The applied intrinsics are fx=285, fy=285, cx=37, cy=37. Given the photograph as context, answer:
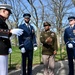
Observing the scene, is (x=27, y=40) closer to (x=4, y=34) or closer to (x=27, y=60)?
(x=27, y=60)

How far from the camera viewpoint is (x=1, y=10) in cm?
517

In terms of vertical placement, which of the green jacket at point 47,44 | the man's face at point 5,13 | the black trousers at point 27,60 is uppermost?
the man's face at point 5,13

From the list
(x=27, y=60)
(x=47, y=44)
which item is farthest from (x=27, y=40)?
(x=27, y=60)

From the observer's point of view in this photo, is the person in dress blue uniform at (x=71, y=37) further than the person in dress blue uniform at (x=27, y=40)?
Yes

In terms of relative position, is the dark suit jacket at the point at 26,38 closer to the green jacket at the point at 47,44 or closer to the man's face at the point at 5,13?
the green jacket at the point at 47,44

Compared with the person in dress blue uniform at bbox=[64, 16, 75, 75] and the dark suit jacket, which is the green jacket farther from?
the person in dress blue uniform at bbox=[64, 16, 75, 75]

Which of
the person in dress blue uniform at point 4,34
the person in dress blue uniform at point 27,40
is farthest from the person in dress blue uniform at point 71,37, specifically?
the person in dress blue uniform at point 4,34

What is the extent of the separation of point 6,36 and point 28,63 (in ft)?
11.6

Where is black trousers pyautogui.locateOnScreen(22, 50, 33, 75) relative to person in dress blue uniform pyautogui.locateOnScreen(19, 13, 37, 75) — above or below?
below

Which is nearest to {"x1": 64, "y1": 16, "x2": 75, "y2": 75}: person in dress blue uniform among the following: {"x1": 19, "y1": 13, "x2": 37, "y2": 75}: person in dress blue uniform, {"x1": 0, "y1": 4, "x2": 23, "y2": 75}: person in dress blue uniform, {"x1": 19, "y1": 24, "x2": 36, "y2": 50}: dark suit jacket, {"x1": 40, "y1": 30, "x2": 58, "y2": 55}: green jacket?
{"x1": 40, "y1": 30, "x2": 58, "y2": 55}: green jacket

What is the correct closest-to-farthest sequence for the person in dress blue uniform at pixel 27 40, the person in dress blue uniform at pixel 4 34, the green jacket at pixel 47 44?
the person in dress blue uniform at pixel 4 34
the person in dress blue uniform at pixel 27 40
the green jacket at pixel 47 44

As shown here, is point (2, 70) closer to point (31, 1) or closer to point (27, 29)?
point (27, 29)

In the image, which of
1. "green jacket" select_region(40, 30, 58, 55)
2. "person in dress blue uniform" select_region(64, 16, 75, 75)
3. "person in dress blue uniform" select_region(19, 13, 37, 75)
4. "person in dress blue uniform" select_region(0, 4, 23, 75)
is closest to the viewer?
"person in dress blue uniform" select_region(0, 4, 23, 75)

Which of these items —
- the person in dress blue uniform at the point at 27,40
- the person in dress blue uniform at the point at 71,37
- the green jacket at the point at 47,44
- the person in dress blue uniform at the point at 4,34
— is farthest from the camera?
the person in dress blue uniform at the point at 71,37
